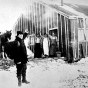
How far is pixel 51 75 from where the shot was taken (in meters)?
2.85

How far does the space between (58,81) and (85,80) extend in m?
0.48

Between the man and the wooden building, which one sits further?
the wooden building

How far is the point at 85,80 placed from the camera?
2916mm

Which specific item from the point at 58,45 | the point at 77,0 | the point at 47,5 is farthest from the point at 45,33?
the point at 77,0

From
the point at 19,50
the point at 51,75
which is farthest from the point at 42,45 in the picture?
the point at 51,75

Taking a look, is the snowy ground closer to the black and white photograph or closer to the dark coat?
the black and white photograph

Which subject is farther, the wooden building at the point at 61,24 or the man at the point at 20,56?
the wooden building at the point at 61,24

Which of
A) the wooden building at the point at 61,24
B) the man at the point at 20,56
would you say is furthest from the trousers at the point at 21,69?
the wooden building at the point at 61,24

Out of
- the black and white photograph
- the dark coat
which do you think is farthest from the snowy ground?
the dark coat

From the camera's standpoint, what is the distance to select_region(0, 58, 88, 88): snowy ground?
2.65 metres

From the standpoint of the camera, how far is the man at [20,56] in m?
2.66

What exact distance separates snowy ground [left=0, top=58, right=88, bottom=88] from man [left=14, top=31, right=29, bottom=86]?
7 cm

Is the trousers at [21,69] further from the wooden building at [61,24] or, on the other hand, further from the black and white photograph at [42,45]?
the wooden building at [61,24]

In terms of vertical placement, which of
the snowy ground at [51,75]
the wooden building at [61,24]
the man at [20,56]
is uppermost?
the wooden building at [61,24]
